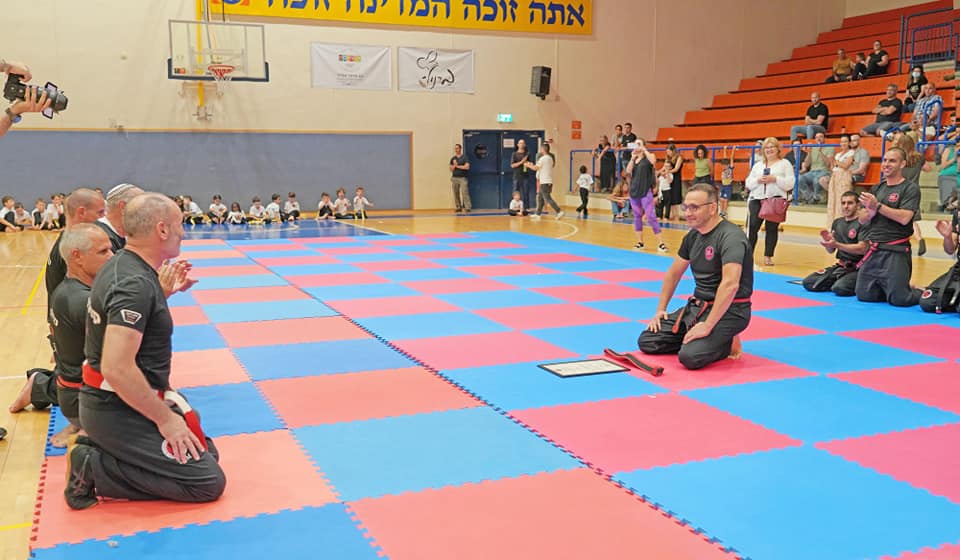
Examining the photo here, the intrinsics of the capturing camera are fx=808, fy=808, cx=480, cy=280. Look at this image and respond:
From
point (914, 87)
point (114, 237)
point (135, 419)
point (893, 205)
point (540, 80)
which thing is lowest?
point (135, 419)

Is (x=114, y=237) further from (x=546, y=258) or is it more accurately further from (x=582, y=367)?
(x=546, y=258)

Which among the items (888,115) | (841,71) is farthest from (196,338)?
(841,71)

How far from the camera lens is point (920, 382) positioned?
614cm

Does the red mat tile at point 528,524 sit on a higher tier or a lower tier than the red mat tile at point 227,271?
lower

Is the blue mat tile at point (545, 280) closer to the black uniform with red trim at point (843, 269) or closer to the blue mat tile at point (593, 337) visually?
the blue mat tile at point (593, 337)

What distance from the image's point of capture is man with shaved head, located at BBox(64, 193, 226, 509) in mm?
3641

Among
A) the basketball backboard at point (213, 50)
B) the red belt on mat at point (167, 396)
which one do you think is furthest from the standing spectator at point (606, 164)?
the red belt on mat at point (167, 396)

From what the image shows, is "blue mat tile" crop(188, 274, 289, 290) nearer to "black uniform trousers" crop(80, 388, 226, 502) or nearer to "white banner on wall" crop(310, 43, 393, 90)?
"black uniform trousers" crop(80, 388, 226, 502)

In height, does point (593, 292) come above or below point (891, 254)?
below

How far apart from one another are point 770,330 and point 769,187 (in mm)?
4604

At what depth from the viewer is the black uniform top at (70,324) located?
453cm

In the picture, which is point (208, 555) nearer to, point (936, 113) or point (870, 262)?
point (870, 262)

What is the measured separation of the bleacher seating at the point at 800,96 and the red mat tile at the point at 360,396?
54.4ft

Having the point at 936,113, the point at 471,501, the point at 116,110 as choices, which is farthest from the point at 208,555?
the point at 116,110
